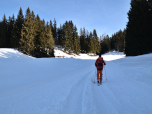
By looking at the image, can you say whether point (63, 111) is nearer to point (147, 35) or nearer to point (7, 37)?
point (147, 35)

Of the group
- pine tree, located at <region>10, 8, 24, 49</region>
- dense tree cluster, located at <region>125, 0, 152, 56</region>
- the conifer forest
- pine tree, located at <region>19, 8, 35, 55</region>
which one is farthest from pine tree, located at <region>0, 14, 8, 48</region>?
dense tree cluster, located at <region>125, 0, 152, 56</region>

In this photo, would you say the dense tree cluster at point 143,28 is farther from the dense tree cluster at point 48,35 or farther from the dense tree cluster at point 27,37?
the dense tree cluster at point 27,37

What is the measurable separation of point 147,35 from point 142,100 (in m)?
19.6

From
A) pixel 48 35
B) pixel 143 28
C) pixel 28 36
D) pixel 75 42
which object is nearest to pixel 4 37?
pixel 28 36

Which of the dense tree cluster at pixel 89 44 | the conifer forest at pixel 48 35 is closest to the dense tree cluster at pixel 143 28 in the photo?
the conifer forest at pixel 48 35

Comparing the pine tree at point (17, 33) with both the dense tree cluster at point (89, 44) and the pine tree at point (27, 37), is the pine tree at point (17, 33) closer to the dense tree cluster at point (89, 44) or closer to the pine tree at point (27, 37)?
the pine tree at point (27, 37)

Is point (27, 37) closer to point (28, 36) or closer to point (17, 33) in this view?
point (28, 36)

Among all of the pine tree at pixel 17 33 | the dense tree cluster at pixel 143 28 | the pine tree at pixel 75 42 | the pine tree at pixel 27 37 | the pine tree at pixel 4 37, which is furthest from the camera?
the pine tree at pixel 75 42

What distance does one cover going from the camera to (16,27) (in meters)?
30.7

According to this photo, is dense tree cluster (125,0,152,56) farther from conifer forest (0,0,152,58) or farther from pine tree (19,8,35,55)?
pine tree (19,8,35,55)

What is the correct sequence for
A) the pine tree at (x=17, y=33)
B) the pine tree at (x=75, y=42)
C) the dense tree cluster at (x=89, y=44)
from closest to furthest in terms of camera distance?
the pine tree at (x=17, y=33) → the pine tree at (x=75, y=42) → the dense tree cluster at (x=89, y=44)

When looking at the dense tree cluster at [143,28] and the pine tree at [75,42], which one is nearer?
the dense tree cluster at [143,28]

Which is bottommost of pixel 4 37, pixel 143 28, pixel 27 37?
pixel 143 28

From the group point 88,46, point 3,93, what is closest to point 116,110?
point 3,93
